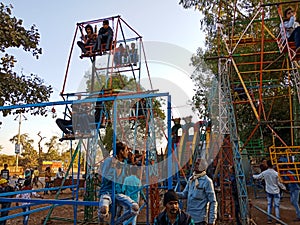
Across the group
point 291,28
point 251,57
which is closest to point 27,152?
point 251,57

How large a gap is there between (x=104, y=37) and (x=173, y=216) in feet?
21.0

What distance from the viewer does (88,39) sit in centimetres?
868

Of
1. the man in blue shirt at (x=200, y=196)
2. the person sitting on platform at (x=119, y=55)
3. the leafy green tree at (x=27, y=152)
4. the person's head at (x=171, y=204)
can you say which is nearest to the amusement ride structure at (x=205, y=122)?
the person sitting on platform at (x=119, y=55)

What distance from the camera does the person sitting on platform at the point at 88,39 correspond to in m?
8.57

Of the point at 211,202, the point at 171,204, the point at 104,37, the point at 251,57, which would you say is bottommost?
the point at 211,202

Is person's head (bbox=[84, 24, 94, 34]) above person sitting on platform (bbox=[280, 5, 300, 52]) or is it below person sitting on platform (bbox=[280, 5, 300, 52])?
above

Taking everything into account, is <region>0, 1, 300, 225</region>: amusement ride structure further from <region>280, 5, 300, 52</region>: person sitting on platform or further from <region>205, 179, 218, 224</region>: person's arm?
<region>205, 179, 218, 224</region>: person's arm

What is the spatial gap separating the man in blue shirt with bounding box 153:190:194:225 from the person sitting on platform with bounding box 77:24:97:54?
6.37 metres

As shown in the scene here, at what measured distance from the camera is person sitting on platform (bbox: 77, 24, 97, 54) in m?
8.57

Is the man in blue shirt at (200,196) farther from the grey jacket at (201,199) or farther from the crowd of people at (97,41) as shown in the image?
the crowd of people at (97,41)

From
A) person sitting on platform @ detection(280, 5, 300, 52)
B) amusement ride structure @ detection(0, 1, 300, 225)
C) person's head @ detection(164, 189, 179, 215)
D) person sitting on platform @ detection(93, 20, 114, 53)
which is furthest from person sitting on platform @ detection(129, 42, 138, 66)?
person's head @ detection(164, 189, 179, 215)

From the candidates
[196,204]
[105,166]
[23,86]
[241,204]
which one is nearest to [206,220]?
[196,204]

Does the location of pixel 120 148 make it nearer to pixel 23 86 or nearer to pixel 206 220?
pixel 206 220

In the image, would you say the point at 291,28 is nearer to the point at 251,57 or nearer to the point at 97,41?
the point at 97,41
